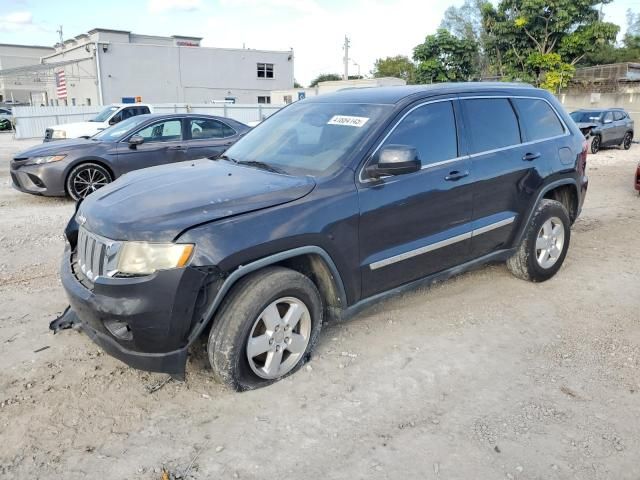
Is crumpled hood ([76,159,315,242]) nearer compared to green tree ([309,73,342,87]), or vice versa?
crumpled hood ([76,159,315,242])

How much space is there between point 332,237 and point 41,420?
1957 mm

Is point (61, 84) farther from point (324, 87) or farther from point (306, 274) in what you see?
point (306, 274)

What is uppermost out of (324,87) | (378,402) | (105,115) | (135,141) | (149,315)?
(324,87)

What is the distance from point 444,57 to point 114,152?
1278 inches

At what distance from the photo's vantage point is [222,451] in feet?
8.99

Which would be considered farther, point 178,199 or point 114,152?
point 114,152

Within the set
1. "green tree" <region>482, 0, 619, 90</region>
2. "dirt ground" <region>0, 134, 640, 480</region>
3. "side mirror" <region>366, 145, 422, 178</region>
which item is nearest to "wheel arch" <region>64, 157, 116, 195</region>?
"dirt ground" <region>0, 134, 640, 480</region>

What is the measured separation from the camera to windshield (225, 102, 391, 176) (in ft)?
11.9

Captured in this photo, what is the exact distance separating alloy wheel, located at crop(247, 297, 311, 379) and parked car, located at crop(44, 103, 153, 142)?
39.6 ft

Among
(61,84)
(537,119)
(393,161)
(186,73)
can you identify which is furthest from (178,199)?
(61,84)

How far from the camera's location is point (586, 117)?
1805 centimetres

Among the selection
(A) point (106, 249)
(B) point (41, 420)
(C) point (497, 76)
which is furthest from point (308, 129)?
(C) point (497, 76)

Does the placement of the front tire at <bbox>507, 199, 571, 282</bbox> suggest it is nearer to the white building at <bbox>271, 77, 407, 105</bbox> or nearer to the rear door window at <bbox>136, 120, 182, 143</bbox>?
the rear door window at <bbox>136, 120, 182, 143</bbox>

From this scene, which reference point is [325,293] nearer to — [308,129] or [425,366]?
[425,366]
